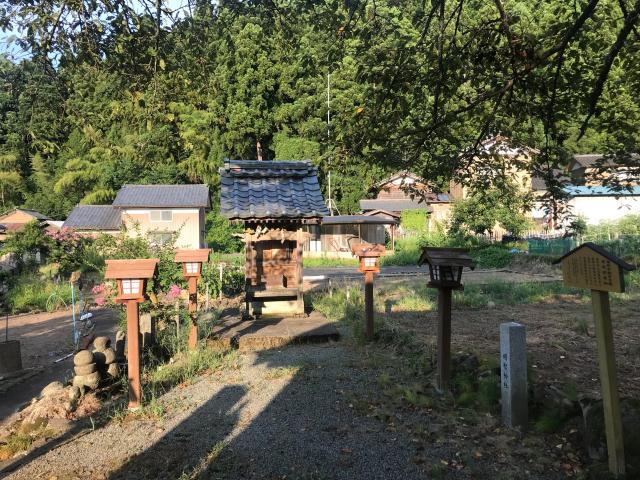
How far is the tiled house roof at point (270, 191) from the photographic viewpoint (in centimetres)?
867

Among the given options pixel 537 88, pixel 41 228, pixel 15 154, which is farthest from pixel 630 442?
pixel 15 154

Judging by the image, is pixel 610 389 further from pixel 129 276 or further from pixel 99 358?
pixel 99 358

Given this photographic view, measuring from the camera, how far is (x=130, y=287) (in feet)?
15.9

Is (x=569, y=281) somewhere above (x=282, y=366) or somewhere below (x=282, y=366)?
above

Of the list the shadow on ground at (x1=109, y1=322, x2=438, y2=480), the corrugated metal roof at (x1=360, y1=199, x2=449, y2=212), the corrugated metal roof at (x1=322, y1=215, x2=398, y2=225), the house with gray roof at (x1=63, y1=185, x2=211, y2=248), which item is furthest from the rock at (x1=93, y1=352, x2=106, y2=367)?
the corrugated metal roof at (x1=360, y1=199, x2=449, y2=212)

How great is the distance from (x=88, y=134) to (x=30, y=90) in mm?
622

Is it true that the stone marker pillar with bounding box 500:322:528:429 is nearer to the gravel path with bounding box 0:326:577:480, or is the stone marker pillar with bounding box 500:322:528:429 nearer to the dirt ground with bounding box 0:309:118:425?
the gravel path with bounding box 0:326:577:480

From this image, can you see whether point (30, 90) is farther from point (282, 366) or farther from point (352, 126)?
point (282, 366)

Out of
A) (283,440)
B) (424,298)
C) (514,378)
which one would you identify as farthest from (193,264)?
(424,298)

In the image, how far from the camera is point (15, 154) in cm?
3538

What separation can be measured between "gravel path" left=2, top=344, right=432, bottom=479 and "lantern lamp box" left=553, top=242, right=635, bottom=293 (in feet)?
5.97

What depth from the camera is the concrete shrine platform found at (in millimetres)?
7383

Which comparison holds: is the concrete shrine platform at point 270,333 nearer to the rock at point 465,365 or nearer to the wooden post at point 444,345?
the rock at point 465,365

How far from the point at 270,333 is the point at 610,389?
5541 millimetres
